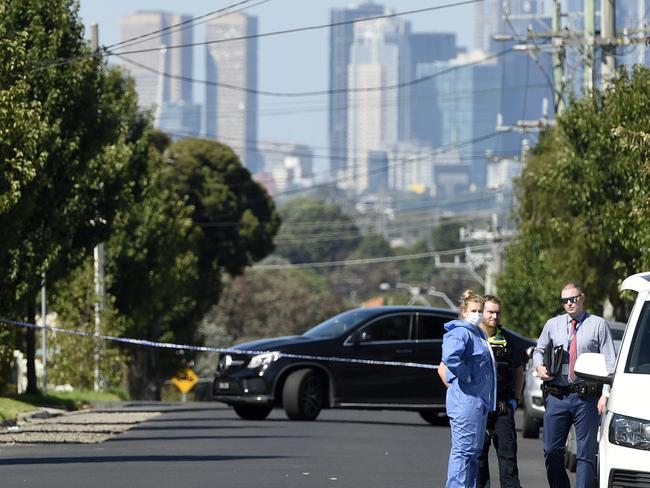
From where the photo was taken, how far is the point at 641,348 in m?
12.2

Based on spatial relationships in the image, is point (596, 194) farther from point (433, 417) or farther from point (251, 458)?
point (251, 458)

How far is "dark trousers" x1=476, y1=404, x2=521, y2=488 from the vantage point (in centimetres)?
1454

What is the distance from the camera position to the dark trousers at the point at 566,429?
46.5 feet

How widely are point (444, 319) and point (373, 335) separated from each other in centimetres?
112

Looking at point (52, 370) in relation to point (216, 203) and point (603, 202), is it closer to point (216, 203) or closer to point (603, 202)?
point (603, 202)

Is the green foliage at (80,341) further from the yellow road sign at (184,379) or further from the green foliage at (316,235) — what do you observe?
the green foliage at (316,235)

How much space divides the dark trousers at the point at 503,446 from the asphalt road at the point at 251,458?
155 centimetres

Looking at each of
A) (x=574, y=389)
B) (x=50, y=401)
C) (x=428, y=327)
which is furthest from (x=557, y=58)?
(x=574, y=389)

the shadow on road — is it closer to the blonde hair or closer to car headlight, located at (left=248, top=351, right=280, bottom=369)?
the blonde hair

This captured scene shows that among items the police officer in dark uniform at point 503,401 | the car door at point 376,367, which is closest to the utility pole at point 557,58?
the car door at point 376,367

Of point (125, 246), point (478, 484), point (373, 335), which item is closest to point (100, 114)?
point (373, 335)

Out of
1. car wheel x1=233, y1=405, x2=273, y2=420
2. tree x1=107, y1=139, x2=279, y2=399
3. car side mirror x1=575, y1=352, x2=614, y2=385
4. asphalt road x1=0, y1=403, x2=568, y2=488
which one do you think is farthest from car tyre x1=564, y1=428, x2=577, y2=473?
tree x1=107, y1=139, x2=279, y2=399

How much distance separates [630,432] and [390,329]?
15.1m

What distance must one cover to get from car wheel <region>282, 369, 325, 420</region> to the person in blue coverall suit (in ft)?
38.2
